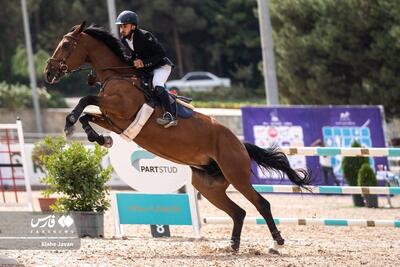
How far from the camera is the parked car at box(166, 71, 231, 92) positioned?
51844mm

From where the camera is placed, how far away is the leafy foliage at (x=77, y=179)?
12906 mm

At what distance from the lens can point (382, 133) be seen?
→ 70.0 feet

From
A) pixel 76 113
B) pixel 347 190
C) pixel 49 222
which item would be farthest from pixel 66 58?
pixel 347 190

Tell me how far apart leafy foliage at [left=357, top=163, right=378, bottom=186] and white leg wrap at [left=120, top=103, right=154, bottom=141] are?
8.65 metres

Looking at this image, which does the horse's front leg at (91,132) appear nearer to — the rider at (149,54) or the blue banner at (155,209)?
the rider at (149,54)

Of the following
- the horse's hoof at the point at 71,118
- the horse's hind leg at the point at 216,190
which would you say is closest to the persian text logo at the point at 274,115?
the horse's hind leg at the point at 216,190

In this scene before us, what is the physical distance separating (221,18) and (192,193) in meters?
39.9

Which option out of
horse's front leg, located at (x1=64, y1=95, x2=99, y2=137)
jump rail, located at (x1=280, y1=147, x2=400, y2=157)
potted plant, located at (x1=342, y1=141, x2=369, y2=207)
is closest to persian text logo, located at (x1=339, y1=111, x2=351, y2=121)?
potted plant, located at (x1=342, y1=141, x2=369, y2=207)

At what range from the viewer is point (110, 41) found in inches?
445

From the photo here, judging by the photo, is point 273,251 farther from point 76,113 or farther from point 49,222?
point 76,113

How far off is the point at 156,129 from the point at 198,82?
41949 mm

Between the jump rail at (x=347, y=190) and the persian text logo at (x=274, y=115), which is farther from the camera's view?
the persian text logo at (x=274, y=115)

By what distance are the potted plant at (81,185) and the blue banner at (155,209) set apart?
0.30m

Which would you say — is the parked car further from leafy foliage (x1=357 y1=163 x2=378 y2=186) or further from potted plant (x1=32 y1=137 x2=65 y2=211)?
leafy foliage (x1=357 y1=163 x2=378 y2=186)
